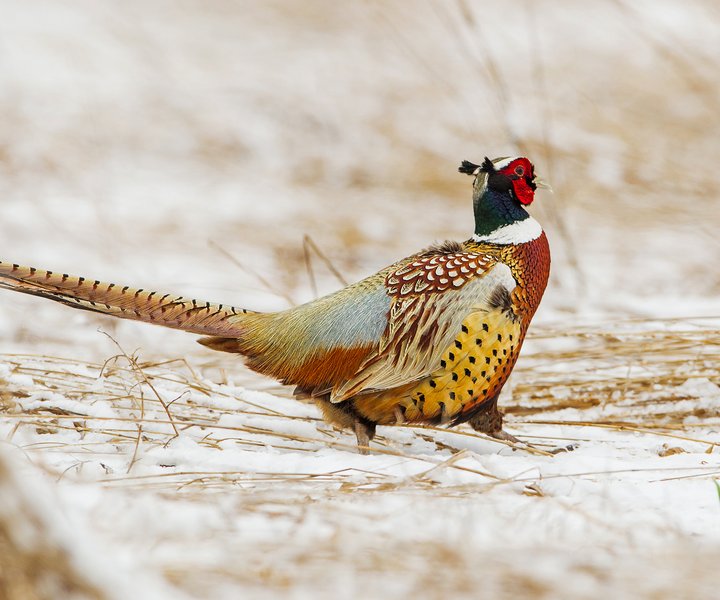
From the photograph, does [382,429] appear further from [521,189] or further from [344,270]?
[344,270]

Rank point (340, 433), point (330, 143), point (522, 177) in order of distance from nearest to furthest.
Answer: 1. point (522, 177)
2. point (340, 433)
3. point (330, 143)

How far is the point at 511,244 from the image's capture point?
3414 mm

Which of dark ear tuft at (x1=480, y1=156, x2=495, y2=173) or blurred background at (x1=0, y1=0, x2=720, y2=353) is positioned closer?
dark ear tuft at (x1=480, y1=156, x2=495, y2=173)

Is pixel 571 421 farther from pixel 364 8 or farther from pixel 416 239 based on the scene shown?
pixel 364 8

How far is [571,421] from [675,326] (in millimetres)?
1055

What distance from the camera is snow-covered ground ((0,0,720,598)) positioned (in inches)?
86.7

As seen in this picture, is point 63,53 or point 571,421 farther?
point 63,53

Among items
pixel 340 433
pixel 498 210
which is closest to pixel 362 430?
pixel 340 433

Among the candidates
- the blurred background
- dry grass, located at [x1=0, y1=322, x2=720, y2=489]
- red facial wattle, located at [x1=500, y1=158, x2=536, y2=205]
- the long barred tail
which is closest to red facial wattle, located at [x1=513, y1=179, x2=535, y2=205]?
red facial wattle, located at [x1=500, y1=158, x2=536, y2=205]

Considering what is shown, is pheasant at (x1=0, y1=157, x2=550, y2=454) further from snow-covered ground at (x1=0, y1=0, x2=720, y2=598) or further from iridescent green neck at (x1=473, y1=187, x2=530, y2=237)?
snow-covered ground at (x1=0, y1=0, x2=720, y2=598)

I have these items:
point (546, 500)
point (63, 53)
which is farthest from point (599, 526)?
point (63, 53)

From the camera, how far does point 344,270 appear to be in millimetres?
7148

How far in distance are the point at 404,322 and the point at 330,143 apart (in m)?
6.42

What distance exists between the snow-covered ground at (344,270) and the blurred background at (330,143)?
32 millimetres
